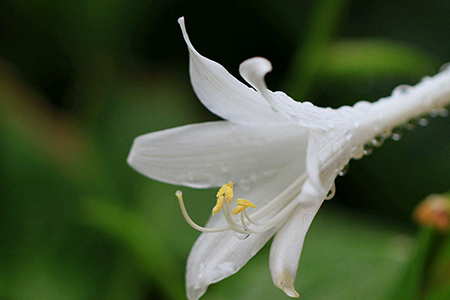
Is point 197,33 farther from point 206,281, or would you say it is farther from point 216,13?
point 206,281

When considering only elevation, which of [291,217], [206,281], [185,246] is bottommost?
[185,246]

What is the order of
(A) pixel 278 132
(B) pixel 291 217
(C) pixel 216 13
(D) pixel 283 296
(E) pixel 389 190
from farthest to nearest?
(C) pixel 216 13, (E) pixel 389 190, (D) pixel 283 296, (A) pixel 278 132, (B) pixel 291 217

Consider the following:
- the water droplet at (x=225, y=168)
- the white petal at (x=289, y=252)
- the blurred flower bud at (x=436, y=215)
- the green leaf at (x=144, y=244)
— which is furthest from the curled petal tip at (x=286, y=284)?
the green leaf at (x=144, y=244)

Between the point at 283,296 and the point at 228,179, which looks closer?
the point at 228,179

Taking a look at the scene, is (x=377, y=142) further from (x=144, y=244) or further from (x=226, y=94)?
(x=144, y=244)

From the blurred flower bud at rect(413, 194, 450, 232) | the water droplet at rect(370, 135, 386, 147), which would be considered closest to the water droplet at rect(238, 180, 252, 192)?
the water droplet at rect(370, 135, 386, 147)

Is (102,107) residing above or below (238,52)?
below

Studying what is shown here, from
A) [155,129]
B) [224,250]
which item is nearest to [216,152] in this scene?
[224,250]

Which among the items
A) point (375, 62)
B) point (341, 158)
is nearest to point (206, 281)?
point (341, 158)
